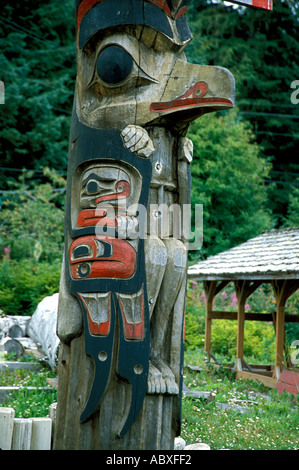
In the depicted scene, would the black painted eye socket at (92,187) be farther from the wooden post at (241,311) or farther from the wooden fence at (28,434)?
the wooden post at (241,311)

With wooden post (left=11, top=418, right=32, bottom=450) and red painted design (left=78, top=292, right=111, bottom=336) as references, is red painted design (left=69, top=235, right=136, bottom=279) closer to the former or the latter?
red painted design (left=78, top=292, right=111, bottom=336)

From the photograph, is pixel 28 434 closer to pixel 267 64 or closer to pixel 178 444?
pixel 178 444

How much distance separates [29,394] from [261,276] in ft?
15.6

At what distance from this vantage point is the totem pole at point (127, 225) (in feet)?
10.1

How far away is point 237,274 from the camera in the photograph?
9.52 meters

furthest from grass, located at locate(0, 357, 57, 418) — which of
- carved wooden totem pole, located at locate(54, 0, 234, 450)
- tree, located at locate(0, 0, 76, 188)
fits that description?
tree, located at locate(0, 0, 76, 188)

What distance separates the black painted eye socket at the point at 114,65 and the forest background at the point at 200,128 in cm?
819

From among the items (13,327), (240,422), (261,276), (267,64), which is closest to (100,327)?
(240,422)

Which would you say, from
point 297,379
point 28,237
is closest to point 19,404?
point 297,379

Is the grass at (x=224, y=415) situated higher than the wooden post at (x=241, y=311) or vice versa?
the wooden post at (x=241, y=311)

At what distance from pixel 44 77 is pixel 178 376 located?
1645 centimetres

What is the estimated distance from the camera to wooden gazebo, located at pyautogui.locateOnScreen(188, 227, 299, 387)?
8625 mm

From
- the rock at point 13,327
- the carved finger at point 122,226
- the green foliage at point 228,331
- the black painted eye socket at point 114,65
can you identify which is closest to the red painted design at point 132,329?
the carved finger at point 122,226

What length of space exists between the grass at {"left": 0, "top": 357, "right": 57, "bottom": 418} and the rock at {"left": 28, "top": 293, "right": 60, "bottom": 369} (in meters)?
0.29
